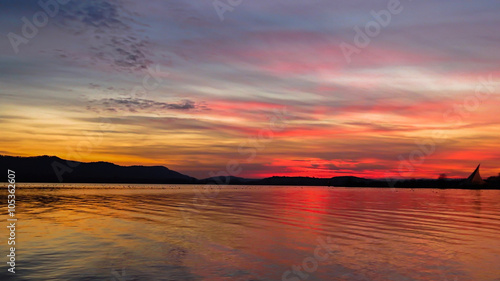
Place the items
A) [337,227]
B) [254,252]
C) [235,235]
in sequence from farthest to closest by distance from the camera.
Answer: [337,227]
[235,235]
[254,252]

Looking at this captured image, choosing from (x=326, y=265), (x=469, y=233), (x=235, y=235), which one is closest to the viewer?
(x=326, y=265)

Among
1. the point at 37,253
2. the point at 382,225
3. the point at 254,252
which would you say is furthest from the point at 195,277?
the point at 382,225

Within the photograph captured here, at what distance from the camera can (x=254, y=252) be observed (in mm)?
24406

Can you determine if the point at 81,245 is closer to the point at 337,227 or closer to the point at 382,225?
the point at 337,227

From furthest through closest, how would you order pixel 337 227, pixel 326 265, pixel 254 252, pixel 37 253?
pixel 337 227, pixel 254 252, pixel 37 253, pixel 326 265

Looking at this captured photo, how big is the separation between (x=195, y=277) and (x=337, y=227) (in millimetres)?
21632

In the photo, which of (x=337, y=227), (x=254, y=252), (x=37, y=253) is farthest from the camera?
(x=337, y=227)

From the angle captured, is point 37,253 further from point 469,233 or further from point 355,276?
point 469,233

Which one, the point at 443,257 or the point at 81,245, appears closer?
the point at 443,257

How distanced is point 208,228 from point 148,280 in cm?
1733

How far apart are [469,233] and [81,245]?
104 ft

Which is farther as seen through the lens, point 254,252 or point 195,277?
point 254,252

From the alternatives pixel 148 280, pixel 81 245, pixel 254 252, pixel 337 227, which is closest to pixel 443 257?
pixel 254 252

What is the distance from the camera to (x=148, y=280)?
17.7m
